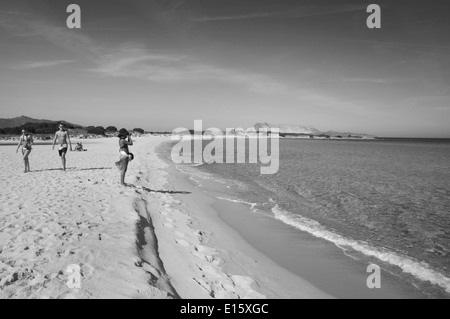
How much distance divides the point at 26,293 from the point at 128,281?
4.08 feet

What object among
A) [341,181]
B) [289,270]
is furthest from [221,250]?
[341,181]

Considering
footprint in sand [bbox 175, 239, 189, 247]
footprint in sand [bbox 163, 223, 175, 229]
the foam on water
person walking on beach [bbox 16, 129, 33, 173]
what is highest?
person walking on beach [bbox 16, 129, 33, 173]

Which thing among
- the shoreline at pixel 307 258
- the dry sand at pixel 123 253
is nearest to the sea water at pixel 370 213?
the shoreline at pixel 307 258

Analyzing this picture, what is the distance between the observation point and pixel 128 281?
12.3 feet

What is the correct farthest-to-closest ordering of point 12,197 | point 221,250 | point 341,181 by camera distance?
point 341,181
point 12,197
point 221,250

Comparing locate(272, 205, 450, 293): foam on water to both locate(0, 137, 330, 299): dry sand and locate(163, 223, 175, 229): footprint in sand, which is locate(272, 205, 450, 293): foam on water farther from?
locate(163, 223, 175, 229): footprint in sand

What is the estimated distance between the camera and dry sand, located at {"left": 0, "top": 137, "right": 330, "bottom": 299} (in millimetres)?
3646

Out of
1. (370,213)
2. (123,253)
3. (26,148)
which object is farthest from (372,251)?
(26,148)

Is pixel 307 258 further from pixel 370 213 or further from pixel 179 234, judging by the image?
pixel 370 213

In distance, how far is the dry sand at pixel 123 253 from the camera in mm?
3646

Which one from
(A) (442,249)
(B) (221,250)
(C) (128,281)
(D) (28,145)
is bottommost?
(A) (442,249)

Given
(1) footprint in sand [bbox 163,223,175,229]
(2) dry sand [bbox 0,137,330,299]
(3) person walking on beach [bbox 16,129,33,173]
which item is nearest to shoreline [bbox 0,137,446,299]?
(2) dry sand [bbox 0,137,330,299]

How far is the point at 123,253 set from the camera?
15.1ft
